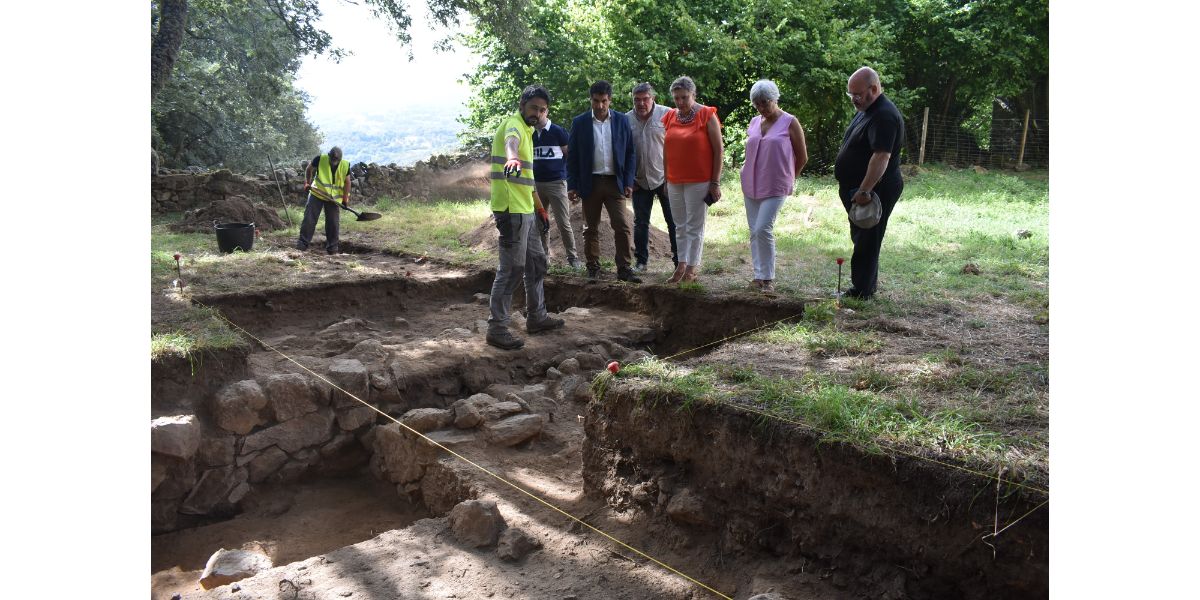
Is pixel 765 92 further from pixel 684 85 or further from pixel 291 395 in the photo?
pixel 291 395

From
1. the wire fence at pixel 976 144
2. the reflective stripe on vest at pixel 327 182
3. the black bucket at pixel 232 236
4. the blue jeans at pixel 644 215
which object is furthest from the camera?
the wire fence at pixel 976 144

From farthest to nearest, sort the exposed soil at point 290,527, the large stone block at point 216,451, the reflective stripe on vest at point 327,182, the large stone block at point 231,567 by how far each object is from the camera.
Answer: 1. the reflective stripe on vest at point 327,182
2. the large stone block at point 216,451
3. the exposed soil at point 290,527
4. the large stone block at point 231,567

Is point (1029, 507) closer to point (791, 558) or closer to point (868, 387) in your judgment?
point (791, 558)

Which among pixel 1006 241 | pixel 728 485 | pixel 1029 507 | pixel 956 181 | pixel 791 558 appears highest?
pixel 956 181

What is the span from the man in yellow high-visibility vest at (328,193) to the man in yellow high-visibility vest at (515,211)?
5.03 meters

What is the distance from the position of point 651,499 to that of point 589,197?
3854 mm

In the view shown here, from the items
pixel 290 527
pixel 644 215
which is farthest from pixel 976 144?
pixel 290 527

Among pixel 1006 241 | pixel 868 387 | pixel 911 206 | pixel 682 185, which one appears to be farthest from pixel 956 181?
pixel 868 387

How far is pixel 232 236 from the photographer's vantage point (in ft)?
29.6

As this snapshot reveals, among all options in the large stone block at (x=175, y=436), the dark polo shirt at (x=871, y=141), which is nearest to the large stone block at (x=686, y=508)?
the large stone block at (x=175, y=436)

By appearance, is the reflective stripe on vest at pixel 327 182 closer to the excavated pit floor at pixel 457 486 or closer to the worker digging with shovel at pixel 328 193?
the worker digging with shovel at pixel 328 193

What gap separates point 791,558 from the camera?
2.91 meters

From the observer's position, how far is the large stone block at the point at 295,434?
4.48m

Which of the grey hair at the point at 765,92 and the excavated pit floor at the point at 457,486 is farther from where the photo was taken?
the grey hair at the point at 765,92
